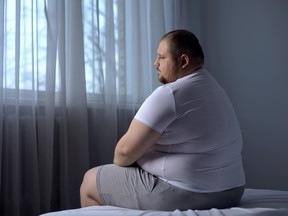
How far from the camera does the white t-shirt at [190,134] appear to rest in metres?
1.20

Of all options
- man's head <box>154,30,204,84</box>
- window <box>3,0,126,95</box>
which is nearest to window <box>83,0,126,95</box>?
window <box>3,0,126,95</box>

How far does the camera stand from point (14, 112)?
70.5 inches

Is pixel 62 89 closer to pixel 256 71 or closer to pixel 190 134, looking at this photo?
pixel 190 134

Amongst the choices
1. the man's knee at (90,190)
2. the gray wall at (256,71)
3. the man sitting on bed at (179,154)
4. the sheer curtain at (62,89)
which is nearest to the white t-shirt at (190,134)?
the man sitting on bed at (179,154)

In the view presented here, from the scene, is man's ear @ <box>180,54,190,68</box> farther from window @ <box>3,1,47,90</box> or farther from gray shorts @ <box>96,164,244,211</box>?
window @ <box>3,1,47,90</box>

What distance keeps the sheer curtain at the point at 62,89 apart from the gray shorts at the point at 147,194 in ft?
2.18

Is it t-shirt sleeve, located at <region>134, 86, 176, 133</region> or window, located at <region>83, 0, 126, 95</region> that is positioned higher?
window, located at <region>83, 0, 126, 95</region>

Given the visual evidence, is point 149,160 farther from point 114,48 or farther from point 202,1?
point 202,1

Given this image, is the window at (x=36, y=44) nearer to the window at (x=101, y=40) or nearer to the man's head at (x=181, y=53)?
the window at (x=101, y=40)

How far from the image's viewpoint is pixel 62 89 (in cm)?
198

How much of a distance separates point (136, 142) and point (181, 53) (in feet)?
1.16

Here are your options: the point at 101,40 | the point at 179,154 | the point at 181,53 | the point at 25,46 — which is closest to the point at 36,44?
the point at 25,46

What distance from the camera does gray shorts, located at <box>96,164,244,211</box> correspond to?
3.96 ft

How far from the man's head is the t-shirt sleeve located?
17 cm
